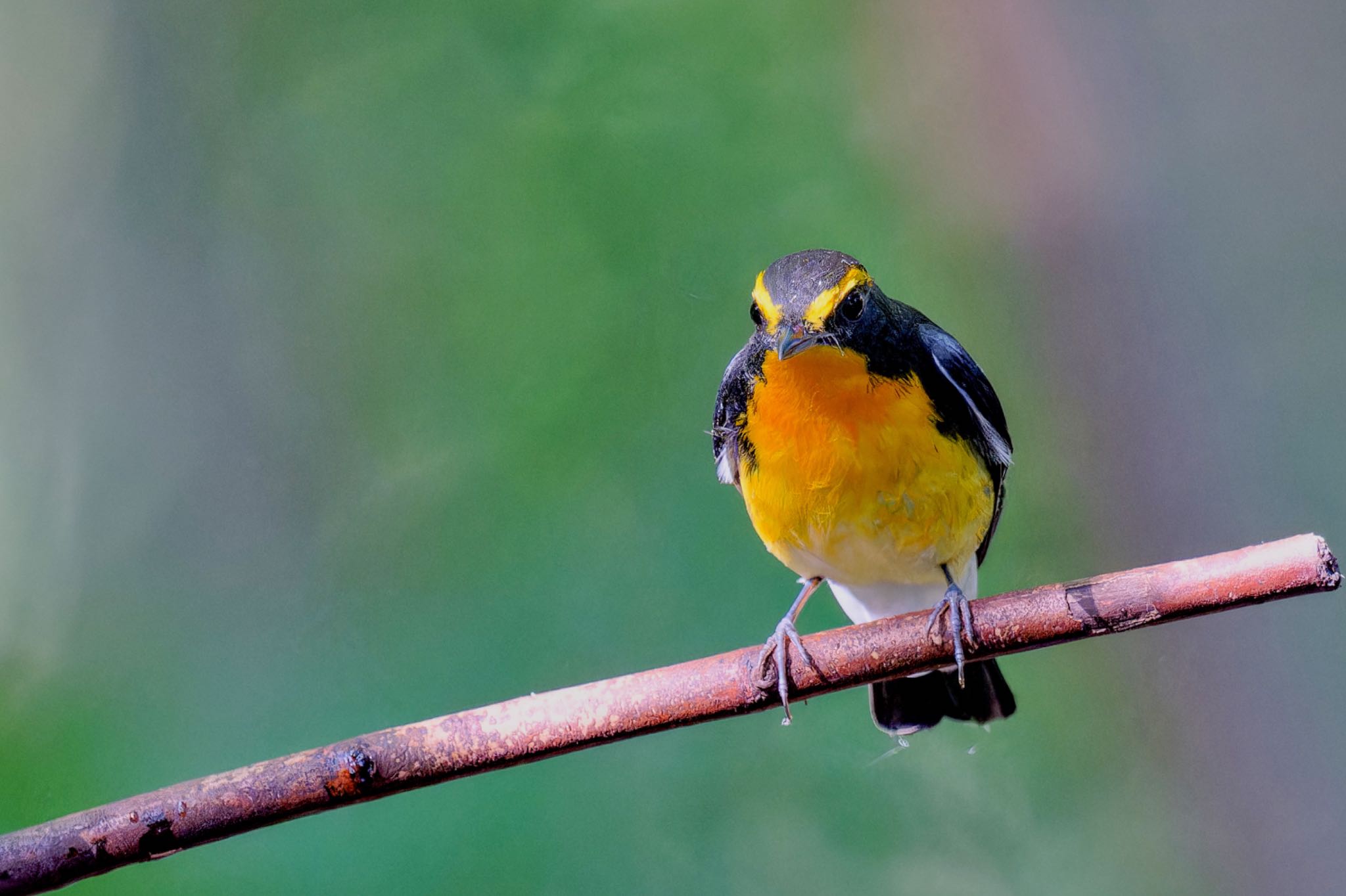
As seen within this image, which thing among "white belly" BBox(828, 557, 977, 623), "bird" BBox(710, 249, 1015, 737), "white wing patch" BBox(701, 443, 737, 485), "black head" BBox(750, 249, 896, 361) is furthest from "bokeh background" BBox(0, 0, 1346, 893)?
"black head" BBox(750, 249, 896, 361)

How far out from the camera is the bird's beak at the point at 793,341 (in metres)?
1.36

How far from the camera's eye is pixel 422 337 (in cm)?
257

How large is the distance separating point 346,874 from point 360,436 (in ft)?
3.03

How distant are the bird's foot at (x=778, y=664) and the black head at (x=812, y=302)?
0.39 metres

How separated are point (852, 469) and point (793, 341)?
Result: 250 millimetres

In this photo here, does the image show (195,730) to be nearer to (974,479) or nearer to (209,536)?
(209,536)

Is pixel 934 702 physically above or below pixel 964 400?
below

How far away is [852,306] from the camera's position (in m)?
1.46

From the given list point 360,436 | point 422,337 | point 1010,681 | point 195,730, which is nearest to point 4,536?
point 195,730

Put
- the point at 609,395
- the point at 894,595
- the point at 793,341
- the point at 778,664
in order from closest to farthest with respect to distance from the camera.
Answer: the point at 793,341 → the point at 778,664 → the point at 894,595 → the point at 609,395

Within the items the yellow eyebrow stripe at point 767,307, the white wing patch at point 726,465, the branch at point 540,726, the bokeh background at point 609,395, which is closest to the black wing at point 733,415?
the white wing patch at point 726,465

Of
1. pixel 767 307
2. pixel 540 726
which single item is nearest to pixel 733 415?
pixel 767 307

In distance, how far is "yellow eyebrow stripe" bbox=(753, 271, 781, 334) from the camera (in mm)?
1409

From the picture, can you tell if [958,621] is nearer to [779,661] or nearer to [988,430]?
[779,661]
